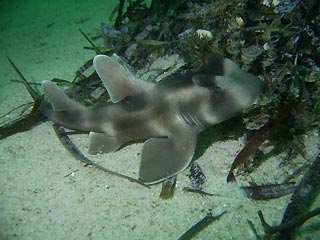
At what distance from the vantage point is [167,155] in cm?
328

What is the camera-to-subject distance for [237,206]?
9.62 ft

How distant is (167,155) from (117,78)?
1.13m

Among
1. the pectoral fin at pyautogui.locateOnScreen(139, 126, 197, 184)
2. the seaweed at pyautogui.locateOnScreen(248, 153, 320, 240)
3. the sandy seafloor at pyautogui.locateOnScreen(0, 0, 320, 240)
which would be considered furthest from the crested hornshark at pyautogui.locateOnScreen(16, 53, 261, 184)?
the seaweed at pyautogui.locateOnScreen(248, 153, 320, 240)

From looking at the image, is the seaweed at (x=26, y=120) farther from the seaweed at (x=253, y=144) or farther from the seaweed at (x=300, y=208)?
the seaweed at (x=300, y=208)

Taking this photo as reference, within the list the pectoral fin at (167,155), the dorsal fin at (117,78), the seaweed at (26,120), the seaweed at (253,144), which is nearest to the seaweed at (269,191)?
the seaweed at (253,144)

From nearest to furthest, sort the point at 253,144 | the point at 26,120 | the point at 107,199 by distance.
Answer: the point at 253,144 → the point at 107,199 → the point at 26,120

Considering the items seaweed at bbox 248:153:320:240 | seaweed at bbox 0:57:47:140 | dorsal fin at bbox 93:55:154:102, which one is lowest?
seaweed at bbox 0:57:47:140

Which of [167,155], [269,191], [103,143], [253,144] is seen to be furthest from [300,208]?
[103,143]

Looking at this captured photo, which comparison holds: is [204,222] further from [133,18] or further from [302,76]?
[133,18]

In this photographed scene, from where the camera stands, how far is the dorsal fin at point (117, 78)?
Result: 3584 mm

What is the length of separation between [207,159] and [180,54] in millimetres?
1955

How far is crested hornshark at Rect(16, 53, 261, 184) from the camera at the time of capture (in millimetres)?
3162

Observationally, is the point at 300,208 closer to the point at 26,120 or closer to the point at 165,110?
the point at 165,110

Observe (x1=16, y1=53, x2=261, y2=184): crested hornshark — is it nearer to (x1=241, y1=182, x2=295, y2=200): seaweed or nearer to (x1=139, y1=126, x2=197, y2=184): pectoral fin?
(x1=139, y1=126, x2=197, y2=184): pectoral fin
